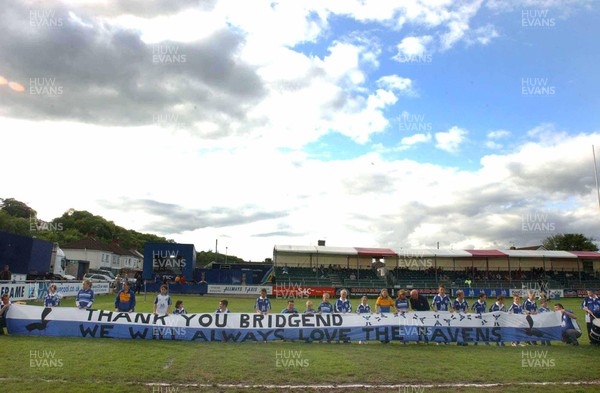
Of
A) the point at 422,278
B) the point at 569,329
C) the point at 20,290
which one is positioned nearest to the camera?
the point at 569,329

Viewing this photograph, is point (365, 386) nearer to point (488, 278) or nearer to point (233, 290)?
point (233, 290)

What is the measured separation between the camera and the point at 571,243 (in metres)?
103

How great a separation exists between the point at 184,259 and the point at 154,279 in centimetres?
338

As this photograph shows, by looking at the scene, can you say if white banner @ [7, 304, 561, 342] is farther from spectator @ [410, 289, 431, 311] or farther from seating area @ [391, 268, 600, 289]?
seating area @ [391, 268, 600, 289]

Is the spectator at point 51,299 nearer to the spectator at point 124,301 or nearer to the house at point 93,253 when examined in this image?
the spectator at point 124,301

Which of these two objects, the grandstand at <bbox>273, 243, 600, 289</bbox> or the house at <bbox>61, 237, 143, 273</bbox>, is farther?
the house at <bbox>61, 237, 143, 273</bbox>

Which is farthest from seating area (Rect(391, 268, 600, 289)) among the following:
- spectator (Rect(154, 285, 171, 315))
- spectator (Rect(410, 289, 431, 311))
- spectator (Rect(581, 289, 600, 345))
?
spectator (Rect(154, 285, 171, 315))

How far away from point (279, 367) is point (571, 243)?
113 m

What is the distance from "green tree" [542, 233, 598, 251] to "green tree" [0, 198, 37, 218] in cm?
12684

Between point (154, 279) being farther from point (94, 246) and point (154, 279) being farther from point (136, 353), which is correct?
point (94, 246)

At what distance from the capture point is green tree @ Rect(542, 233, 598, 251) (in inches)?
3959

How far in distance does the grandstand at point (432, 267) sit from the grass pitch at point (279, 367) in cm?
3166

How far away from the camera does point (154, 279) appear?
42500mm

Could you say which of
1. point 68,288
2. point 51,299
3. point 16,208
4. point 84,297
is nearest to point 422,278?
point 68,288
